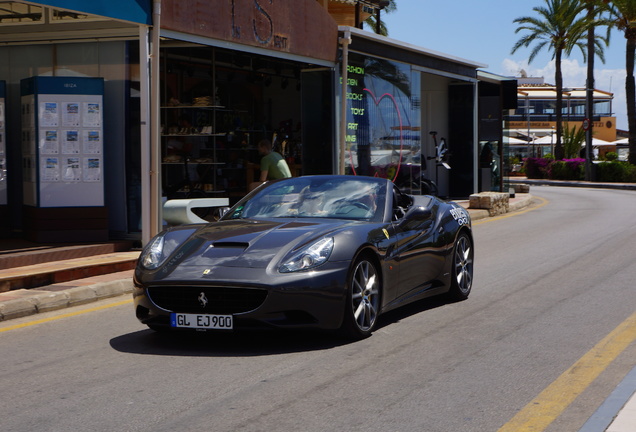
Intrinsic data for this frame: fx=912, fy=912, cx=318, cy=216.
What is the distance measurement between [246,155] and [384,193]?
39.2 ft

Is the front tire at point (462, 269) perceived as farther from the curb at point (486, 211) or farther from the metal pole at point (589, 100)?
the metal pole at point (589, 100)

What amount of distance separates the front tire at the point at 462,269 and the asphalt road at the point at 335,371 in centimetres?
19

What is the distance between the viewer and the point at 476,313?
8.52 m

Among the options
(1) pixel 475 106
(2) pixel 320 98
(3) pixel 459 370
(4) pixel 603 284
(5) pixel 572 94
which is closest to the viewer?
(3) pixel 459 370

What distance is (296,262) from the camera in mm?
6789

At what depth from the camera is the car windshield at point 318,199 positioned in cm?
803

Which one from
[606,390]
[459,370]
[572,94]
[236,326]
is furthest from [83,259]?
[572,94]

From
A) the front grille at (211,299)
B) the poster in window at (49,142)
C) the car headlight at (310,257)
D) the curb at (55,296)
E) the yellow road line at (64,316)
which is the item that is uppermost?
the poster in window at (49,142)

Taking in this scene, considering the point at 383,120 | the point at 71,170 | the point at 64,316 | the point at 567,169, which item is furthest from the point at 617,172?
the point at 64,316

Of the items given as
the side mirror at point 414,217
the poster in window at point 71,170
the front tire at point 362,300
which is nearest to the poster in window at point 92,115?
the poster in window at point 71,170

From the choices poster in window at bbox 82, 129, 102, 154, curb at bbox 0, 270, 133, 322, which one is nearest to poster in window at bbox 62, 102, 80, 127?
poster in window at bbox 82, 129, 102, 154

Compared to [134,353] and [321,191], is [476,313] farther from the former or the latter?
[134,353]

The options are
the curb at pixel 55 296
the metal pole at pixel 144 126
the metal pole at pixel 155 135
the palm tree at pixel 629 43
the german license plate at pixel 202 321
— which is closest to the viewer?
the german license plate at pixel 202 321

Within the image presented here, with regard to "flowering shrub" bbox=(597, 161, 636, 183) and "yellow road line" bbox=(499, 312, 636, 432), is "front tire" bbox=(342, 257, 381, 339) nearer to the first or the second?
"yellow road line" bbox=(499, 312, 636, 432)
